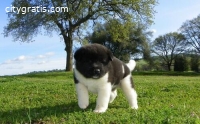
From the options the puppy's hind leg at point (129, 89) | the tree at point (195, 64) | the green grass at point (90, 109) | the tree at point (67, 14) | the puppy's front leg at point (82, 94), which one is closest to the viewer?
the green grass at point (90, 109)

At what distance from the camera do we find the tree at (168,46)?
7366cm

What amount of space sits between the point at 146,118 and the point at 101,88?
1120 millimetres

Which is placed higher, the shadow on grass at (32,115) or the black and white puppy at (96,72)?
the black and white puppy at (96,72)

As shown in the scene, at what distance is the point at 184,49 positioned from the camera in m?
71.5

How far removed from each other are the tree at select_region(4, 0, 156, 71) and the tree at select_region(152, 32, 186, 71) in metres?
36.5

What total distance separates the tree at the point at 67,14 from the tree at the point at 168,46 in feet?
120

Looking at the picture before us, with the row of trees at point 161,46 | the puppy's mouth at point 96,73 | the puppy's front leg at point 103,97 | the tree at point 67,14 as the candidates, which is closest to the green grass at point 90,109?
the puppy's front leg at point 103,97

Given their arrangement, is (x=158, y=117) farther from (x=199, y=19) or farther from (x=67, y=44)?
(x=199, y=19)

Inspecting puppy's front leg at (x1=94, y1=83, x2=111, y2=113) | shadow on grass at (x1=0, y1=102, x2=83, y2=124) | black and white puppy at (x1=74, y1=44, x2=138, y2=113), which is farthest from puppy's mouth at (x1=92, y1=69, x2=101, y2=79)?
shadow on grass at (x1=0, y1=102, x2=83, y2=124)

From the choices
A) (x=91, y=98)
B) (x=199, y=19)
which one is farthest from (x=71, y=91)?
(x=199, y=19)

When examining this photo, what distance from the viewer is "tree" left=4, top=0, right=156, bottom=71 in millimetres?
36969

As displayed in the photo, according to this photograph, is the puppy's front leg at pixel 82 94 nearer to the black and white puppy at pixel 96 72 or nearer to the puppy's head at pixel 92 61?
the black and white puppy at pixel 96 72

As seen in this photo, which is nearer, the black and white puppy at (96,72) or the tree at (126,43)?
the black and white puppy at (96,72)

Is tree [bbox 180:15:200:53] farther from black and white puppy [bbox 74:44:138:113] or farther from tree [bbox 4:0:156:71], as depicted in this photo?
black and white puppy [bbox 74:44:138:113]
